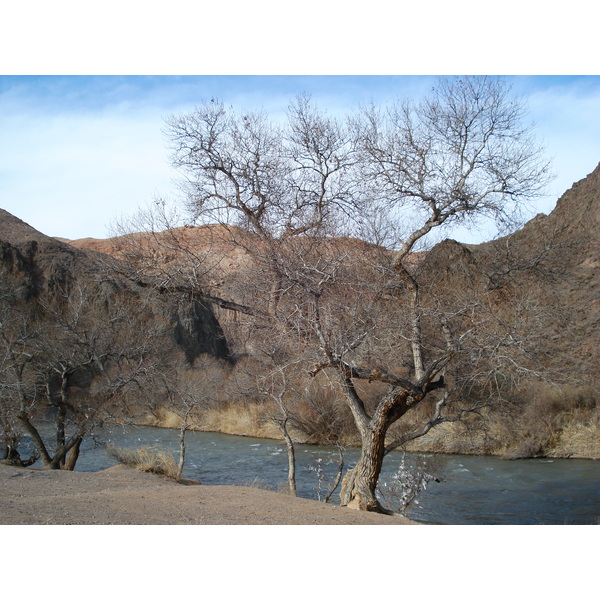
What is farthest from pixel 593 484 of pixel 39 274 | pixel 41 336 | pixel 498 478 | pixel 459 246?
pixel 39 274

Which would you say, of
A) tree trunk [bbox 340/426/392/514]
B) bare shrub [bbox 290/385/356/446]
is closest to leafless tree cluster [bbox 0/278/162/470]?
tree trunk [bbox 340/426/392/514]

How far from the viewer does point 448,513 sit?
1110 centimetres

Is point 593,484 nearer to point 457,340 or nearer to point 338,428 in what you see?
point 338,428

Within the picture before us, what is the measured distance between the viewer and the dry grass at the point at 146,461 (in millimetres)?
11227

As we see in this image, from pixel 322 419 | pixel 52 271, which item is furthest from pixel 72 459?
pixel 52 271

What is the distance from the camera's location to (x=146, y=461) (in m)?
11.4

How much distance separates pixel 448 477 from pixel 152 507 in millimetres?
9325

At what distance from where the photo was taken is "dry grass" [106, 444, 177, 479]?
36.8 feet

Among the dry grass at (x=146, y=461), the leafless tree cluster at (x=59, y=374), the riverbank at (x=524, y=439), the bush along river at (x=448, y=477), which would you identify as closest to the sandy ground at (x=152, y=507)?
the dry grass at (x=146, y=461)

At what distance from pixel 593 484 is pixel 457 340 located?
836cm

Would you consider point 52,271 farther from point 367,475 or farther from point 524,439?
point 367,475

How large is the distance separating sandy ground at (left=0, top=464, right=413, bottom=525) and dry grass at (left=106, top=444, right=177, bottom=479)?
220 centimetres

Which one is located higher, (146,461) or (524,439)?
(146,461)

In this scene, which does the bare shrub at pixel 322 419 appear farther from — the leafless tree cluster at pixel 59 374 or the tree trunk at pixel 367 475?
the tree trunk at pixel 367 475
